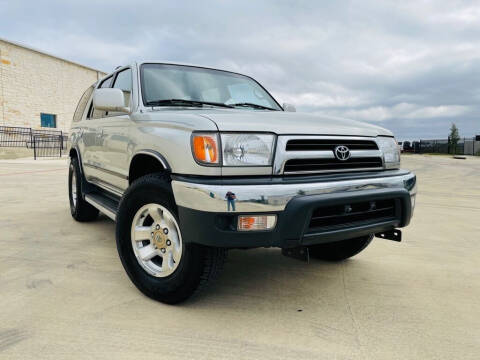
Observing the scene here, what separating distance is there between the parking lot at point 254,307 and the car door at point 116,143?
71 centimetres

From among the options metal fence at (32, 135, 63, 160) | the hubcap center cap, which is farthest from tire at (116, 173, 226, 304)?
metal fence at (32, 135, 63, 160)

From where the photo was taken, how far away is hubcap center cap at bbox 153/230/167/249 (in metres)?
Answer: 2.47

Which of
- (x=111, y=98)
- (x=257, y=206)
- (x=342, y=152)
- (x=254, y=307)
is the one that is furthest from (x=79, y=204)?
(x=342, y=152)

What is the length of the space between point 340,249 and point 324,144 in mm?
1329

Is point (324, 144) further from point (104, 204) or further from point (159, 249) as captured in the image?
point (104, 204)

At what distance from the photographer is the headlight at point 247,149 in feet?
6.94

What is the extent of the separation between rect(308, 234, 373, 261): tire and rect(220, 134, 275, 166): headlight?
4.49 ft

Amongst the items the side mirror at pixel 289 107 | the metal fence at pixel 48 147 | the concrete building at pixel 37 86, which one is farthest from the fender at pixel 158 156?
the concrete building at pixel 37 86

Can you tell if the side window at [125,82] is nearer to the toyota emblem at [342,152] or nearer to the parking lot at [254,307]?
the parking lot at [254,307]

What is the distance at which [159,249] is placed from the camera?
2.53 m

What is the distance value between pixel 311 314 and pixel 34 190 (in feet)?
22.5

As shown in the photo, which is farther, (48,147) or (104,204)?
(48,147)

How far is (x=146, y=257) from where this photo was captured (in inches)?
101

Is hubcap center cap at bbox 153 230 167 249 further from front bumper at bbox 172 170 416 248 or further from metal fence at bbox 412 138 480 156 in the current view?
metal fence at bbox 412 138 480 156
